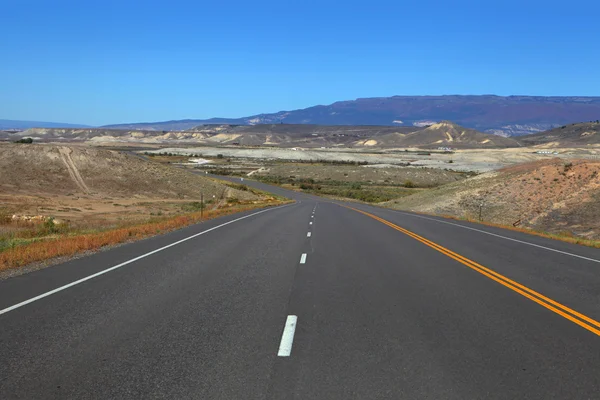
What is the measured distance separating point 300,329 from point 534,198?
38010mm

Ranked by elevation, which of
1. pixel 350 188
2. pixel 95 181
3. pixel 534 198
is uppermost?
pixel 534 198

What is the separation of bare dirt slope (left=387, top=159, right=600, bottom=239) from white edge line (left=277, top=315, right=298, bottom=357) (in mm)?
25335

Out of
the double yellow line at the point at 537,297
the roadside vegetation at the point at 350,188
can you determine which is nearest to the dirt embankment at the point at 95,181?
the roadside vegetation at the point at 350,188

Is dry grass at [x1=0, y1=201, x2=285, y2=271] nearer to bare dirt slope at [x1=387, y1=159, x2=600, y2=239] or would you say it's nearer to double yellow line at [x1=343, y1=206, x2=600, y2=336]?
double yellow line at [x1=343, y1=206, x2=600, y2=336]

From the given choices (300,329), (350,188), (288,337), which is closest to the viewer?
(288,337)

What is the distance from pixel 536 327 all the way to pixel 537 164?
49.0 m

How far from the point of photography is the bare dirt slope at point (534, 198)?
34219 millimetres

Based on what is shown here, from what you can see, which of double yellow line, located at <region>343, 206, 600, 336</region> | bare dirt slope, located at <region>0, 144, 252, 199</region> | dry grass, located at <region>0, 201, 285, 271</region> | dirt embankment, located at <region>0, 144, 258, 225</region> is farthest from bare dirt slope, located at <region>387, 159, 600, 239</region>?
bare dirt slope, located at <region>0, 144, 252, 199</region>

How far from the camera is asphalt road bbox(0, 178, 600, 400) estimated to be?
555 centimetres

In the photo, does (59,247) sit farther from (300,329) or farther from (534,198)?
(534,198)

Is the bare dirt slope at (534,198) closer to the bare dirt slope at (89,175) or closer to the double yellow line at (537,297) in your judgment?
the double yellow line at (537,297)

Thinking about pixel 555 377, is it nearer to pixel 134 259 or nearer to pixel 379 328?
pixel 379 328

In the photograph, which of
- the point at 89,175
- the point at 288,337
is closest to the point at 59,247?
the point at 288,337

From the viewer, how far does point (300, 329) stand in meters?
7.57
